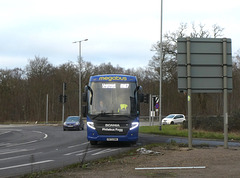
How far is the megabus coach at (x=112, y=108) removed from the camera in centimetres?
1698

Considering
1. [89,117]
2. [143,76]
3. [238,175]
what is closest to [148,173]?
[238,175]

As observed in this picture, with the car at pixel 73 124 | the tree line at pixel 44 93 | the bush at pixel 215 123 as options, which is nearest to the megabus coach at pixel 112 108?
the bush at pixel 215 123

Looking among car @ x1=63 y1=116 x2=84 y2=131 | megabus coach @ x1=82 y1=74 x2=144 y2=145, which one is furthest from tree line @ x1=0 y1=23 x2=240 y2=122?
megabus coach @ x1=82 y1=74 x2=144 y2=145

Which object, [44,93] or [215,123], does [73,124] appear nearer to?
[215,123]

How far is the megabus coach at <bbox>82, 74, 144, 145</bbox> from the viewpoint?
55.7ft

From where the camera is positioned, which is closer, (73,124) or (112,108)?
(112,108)

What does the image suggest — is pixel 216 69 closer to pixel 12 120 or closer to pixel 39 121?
pixel 39 121

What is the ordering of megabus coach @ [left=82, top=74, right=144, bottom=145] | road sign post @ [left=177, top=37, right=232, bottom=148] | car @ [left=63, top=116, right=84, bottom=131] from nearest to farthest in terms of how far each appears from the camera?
1. road sign post @ [left=177, top=37, right=232, bottom=148]
2. megabus coach @ [left=82, top=74, right=144, bottom=145]
3. car @ [left=63, top=116, right=84, bottom=131]

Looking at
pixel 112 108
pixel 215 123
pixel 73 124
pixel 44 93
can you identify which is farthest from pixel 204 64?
pixel 44 93

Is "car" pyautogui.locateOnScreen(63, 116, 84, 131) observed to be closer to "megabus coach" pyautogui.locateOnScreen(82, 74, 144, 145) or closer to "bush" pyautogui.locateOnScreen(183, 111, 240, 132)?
"bush" pyautogui.locateOnScreen(183, 111, 240, 132)

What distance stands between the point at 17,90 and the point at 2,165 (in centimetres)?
6132

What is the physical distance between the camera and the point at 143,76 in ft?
267

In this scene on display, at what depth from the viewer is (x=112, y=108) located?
1720 centimetres

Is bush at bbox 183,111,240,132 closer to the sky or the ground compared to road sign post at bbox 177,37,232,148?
closer to the ground
